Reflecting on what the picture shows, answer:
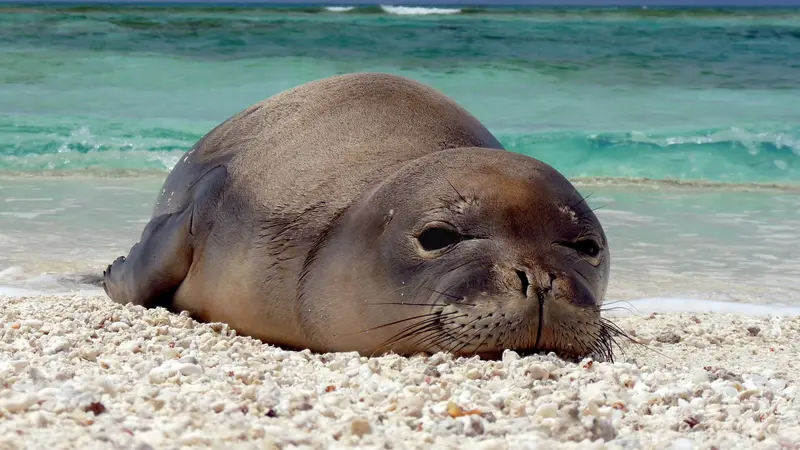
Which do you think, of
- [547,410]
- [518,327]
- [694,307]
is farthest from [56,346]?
[694,307]

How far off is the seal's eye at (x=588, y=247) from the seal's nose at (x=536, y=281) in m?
0.33

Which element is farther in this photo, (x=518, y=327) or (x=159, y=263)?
(x=159, y=263)

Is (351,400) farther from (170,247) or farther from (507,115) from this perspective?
(507,115)

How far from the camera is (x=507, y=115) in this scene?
17359 millimetres

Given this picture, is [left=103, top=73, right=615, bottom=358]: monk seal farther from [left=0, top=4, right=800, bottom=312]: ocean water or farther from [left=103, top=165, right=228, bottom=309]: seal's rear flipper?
[left=0, top=4, right=800, bottom=312]: ocean water

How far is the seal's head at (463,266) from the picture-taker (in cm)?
359

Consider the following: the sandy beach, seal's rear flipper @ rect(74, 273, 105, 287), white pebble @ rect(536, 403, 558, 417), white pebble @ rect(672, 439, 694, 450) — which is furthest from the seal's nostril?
seal's rear flipper @ rect(74, 273, 105, 287)

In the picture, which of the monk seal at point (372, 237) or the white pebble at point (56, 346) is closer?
the monk seal at point (372, 237)

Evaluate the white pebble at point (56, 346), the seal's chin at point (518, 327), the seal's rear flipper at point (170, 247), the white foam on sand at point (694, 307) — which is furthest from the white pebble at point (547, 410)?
the white foam on sand at point (694, 307)

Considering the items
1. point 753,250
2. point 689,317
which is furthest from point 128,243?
point 753,250

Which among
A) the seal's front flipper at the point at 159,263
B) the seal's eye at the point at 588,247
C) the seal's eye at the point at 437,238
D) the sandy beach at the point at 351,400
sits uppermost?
the seal's eye at the point at 437,238

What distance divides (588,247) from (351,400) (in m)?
1.18

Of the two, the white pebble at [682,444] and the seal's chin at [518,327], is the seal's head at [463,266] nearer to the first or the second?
the seal's chin at [518,327]

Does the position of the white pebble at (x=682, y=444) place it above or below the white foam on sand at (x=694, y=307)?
above
